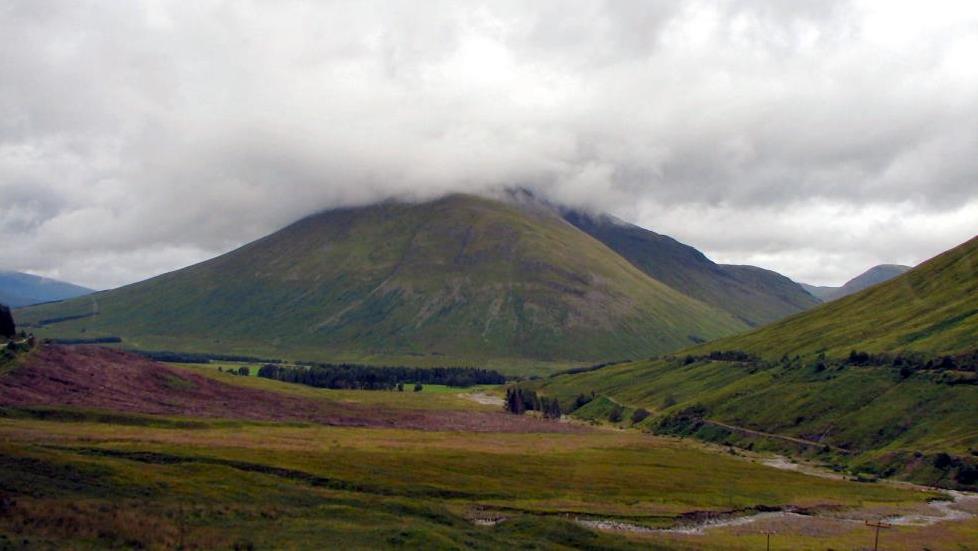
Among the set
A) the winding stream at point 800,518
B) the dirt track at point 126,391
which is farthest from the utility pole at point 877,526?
the dirt track at point 126,391

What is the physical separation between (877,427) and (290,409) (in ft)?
453

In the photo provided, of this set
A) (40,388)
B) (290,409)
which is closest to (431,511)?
(40,388)

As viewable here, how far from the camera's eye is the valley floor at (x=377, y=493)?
6438 cm

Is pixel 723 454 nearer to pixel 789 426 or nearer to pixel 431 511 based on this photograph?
pixel 789 426

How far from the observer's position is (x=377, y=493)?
3711 inches

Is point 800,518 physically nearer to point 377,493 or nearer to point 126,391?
point 377,493

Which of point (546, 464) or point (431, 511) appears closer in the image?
point (431, 511)

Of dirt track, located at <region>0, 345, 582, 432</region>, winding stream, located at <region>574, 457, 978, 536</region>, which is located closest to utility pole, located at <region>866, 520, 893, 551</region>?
winding stream, located at <region>574, 457, 978, 536</region>

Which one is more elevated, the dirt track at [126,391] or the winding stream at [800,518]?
the dirt track at [126,391]

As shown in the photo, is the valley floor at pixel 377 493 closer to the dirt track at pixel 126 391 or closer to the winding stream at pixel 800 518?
the winding stream at pixel 800 518

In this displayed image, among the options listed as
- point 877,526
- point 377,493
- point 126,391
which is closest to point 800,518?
point 877,526

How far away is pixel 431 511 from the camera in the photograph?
8281 centimetres

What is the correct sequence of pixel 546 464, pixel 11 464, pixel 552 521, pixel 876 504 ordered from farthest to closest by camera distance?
1. pixel 546 464
2. pixel 876 504
3. pixel 552 521
4. pixel 11 464

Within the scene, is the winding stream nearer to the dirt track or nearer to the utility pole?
the utility pole
